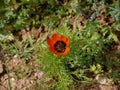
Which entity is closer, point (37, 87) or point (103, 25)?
point (37, 87)

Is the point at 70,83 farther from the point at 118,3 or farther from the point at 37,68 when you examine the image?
the point at 118,3

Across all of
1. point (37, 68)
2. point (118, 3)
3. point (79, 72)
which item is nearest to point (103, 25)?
point (118, 3)

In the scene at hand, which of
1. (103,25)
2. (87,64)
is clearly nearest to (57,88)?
(87,64)

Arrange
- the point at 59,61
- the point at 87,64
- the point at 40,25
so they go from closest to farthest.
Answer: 1. the point at 59,61
2. the point at 87,64
3. the point at 40,25

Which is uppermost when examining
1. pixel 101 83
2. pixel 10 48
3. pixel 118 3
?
pixel 118 3

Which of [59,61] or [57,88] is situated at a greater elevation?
[59,61]

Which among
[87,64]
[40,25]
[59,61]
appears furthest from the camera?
[40,25]
